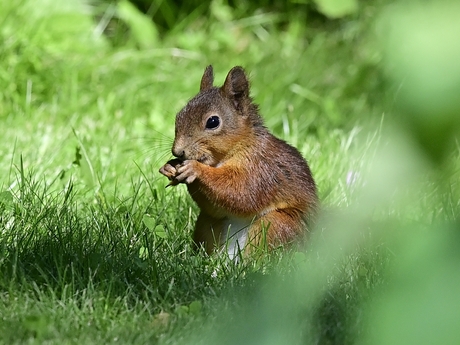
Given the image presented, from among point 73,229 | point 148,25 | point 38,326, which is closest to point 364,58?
point 148,25

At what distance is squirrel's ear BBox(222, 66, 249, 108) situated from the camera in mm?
2586

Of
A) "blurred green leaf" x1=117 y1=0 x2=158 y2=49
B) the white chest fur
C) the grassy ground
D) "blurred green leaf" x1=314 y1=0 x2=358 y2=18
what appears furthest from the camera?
"blurred green leaf" x1=117 y1=0 x2=158 y2=49

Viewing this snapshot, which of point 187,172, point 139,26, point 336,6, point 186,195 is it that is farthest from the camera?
point 139,26

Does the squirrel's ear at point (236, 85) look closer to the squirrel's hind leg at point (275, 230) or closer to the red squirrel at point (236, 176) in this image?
the red squirrel at point (236, 176)

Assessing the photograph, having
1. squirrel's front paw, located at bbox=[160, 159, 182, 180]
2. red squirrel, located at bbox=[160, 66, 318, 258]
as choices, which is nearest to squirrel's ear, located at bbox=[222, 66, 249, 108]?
red squirrel, located at bbox=[160, 66, 318, 258]

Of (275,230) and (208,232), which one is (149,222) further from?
(275,230)

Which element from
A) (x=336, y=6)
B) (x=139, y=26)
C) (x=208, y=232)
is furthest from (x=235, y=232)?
(x=139, y=26)

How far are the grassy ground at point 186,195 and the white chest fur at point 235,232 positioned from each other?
0.54 feet

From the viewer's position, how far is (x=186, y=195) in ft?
10.1

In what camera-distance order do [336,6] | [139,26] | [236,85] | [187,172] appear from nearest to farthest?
[187,172]
[236,85]
[336,6]
[139,26]

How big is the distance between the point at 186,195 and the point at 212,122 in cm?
61

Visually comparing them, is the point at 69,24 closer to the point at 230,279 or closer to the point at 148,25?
the point at 148,25

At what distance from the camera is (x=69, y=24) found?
4645mm

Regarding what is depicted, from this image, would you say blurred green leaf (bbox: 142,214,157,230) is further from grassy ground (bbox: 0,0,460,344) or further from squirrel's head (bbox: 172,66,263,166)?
squirrel's head (bbox: 172,66,263,166)
